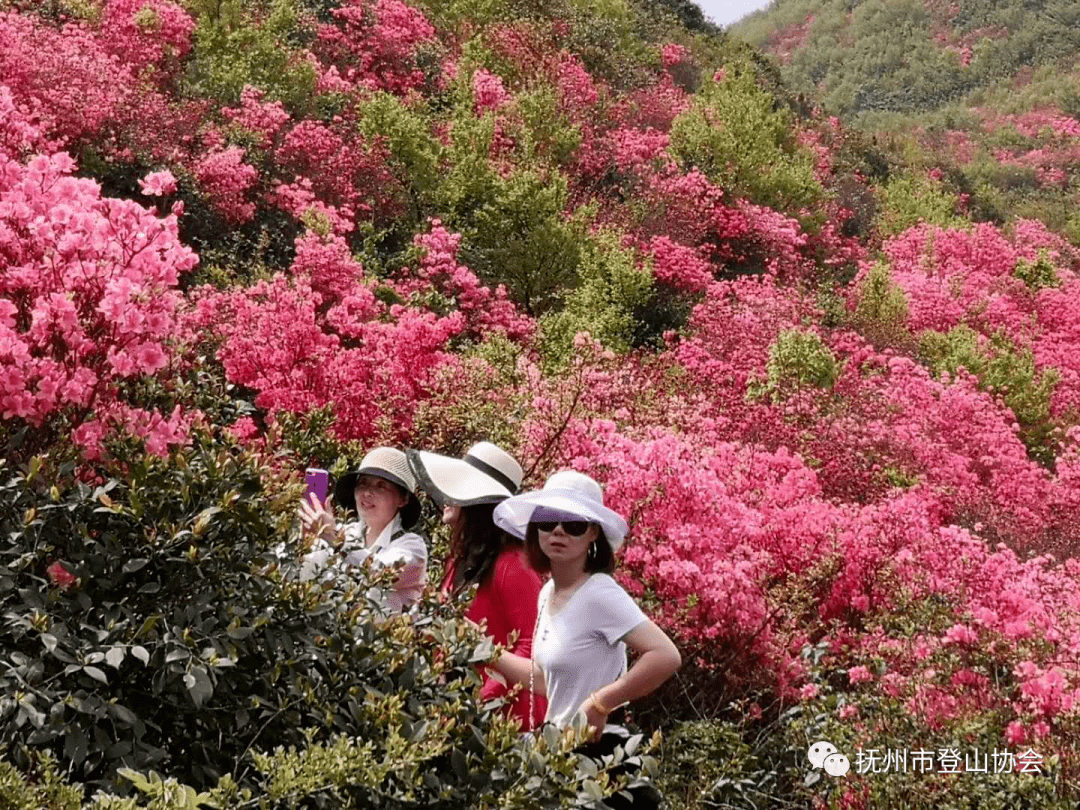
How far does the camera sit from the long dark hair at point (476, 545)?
407cm

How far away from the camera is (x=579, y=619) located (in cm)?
354

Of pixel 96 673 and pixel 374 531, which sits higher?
pixel 96 673

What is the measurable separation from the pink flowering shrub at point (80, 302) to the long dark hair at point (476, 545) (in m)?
1.12

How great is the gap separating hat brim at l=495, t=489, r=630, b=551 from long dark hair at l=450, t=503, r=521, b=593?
0.68ft

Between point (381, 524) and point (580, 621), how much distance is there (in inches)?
52.5

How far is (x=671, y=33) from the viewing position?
40.2 m

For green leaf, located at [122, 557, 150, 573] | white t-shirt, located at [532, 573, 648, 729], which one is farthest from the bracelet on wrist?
green leaf, located at [122, 557, 150, 573]

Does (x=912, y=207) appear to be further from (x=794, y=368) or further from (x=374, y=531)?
(x=374, y=531)

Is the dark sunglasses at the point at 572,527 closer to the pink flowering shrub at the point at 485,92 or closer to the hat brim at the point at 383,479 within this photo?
the hat brim at the point at 383,479

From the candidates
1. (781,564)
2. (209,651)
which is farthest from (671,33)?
(209,651)

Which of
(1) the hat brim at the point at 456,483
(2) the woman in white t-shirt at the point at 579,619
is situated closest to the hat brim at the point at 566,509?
(2) the woman in white t-shirt at the point at 579,619

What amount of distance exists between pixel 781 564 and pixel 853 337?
11541 millimetres

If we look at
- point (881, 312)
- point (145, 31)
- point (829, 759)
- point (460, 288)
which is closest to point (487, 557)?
point (829, 759)

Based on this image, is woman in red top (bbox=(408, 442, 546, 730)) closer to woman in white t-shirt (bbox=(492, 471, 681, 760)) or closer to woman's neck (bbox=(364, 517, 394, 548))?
woman in white t-shirt (bbox=(492, 471, 681, 760))
